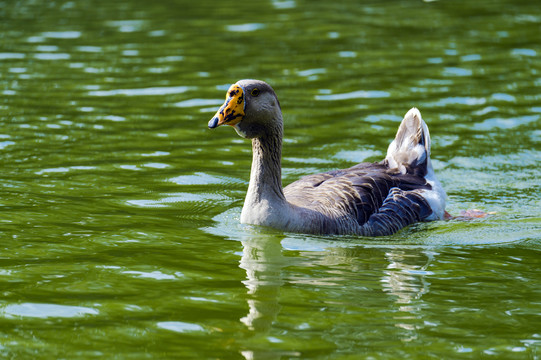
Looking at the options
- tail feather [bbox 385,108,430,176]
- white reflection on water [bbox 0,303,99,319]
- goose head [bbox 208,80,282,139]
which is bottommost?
white reflection on water [bbox 0,303,99,319]

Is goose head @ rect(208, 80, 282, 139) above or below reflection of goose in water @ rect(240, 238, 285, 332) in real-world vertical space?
above

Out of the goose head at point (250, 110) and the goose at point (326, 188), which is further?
the goose at point (326, 188)

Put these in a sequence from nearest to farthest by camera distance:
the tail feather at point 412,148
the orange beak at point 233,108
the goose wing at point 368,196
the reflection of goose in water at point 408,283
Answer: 1. the reflection of goose in water at point 408,283
2. the orange beak at point 233,108
3. the goose wing at point 368,196
4. the tail feather at point 412,148

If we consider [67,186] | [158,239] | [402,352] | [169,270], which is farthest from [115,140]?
[402,352]

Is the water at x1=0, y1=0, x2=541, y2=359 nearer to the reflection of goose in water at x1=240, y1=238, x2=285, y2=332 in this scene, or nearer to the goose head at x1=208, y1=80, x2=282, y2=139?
the reflection of goose in water at x1=240, y1=238, x2=285, y2=332

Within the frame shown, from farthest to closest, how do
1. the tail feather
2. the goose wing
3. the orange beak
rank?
the tail feather < the goose wing < the orange beak

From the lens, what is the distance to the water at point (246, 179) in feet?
24.5

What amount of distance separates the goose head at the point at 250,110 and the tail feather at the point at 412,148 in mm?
2618

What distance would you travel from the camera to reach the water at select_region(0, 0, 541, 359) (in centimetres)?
745

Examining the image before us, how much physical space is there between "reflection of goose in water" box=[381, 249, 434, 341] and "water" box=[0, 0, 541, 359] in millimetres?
30

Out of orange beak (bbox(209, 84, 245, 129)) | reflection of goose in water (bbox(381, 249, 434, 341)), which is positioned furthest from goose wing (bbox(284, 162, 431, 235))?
orange beak (bbox(209, 84, 245, 129))

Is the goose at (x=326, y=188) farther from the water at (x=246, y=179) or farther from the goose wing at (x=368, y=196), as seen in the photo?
the water at (x=246, y=179)

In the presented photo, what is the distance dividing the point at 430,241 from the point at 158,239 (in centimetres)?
330

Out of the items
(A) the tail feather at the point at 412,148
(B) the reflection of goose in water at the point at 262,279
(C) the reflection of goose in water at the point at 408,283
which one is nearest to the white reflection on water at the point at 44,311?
(B) the reflection of goose in water at the point at 262,279
